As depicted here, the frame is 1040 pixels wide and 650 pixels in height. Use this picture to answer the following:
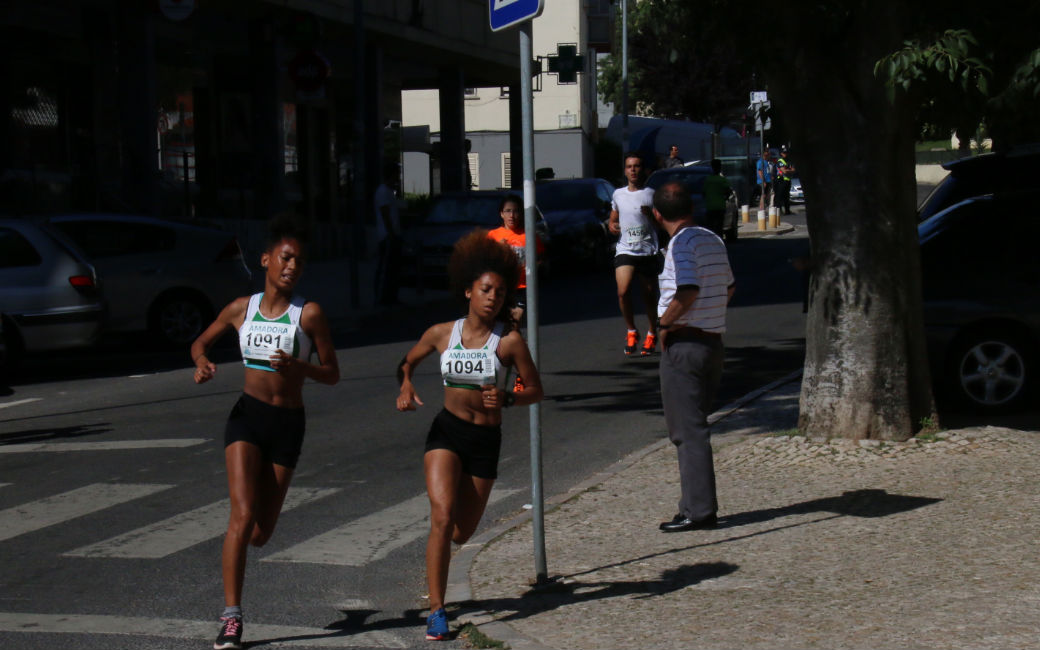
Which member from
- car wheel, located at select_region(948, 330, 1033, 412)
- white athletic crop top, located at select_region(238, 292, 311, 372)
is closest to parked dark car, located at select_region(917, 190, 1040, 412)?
car wheel, located at select_region(948, 330, 1033, 412)

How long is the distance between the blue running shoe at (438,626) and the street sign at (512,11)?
8.35 ft

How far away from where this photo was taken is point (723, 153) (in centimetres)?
6141

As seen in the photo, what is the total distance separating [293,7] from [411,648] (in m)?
22.6

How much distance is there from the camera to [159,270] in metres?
16.1

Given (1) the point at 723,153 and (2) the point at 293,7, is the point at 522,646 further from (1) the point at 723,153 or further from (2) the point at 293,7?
(1) the point at 723,153

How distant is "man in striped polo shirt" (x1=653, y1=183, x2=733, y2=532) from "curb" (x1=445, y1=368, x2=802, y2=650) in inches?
35.4

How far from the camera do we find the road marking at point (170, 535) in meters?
7.35

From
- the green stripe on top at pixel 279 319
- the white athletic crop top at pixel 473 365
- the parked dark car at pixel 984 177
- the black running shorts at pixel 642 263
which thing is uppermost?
the parked dark car at pixel 984 177

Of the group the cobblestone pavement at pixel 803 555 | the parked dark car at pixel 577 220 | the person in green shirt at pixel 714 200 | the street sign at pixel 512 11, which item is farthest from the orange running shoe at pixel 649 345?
the parked dark car at pixel 577 220

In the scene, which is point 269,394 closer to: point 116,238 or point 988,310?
point 988,310

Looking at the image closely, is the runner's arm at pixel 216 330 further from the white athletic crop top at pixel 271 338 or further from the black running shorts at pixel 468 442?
the black running shorts at pixel 468 442

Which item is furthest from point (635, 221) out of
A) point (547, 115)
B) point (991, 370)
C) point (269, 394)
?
point (547, 115)

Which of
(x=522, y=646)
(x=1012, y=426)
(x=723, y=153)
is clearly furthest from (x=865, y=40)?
(x=723, y=153)

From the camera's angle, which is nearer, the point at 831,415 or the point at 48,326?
the point at 831,415
